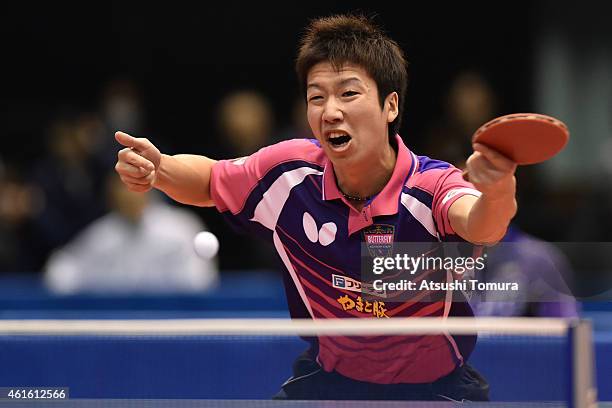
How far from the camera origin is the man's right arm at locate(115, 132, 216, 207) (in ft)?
11.2

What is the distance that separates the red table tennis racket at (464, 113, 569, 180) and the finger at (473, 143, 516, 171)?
0.5 inches

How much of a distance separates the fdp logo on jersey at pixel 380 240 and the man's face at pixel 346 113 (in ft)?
0.75

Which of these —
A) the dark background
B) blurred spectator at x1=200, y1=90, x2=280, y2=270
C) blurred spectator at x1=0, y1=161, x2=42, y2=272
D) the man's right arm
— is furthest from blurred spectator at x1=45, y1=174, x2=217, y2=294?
the man's right arm

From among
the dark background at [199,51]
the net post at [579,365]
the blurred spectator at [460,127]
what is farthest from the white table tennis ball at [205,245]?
the dark background at [199,51]

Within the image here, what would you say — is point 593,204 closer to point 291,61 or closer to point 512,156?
point 291,61

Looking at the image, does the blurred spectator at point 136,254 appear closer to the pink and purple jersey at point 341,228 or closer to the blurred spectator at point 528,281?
the pink and purple jersey at point 341,228

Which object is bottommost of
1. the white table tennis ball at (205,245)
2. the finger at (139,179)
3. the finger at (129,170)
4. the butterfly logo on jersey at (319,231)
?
the white table tennis ball at (205,245)

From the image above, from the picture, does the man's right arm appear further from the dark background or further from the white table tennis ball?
the dark background

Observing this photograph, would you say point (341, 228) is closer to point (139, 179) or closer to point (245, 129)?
point (139, 179)

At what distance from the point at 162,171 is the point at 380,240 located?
799 millimetres

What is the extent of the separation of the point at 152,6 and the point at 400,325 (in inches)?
292

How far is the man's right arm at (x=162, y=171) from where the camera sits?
134 inches

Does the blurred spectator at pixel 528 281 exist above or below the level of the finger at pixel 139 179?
below

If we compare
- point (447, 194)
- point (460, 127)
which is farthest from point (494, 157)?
point (460, 127)
